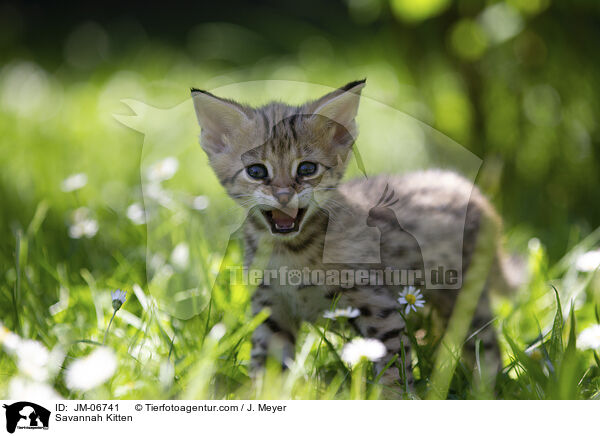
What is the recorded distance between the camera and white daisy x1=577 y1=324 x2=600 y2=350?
174 centimetres

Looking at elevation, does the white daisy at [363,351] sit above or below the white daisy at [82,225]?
below

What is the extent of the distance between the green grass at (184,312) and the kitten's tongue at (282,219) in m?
0.23

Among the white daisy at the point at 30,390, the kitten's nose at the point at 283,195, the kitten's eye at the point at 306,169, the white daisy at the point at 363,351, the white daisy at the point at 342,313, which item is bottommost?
the white daisy at the point at 30,390

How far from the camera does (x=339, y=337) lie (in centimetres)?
196

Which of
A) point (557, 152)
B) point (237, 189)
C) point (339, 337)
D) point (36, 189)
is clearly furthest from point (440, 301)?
point (36, 189)

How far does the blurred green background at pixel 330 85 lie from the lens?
2.28 metres

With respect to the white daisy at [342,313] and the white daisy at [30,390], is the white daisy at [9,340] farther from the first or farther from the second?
the white daisy at [342,313]

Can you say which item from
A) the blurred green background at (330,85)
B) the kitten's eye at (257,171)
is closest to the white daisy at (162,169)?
the blurred green background at (330,85)

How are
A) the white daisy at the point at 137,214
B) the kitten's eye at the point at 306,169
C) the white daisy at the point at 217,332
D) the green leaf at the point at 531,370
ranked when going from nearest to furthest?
the green leaf at the point at 531,370
the white daisy at the point at 217,332
the kitten's eye at the point at 306,169
the white daisy at the point at 137,214

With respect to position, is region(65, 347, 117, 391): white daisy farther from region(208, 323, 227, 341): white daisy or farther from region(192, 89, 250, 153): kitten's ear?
region(192, 89, 250, 153): kitten's ear

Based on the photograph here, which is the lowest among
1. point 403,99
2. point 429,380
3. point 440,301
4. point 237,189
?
point 429,380

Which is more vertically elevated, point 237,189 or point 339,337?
point 237,189
